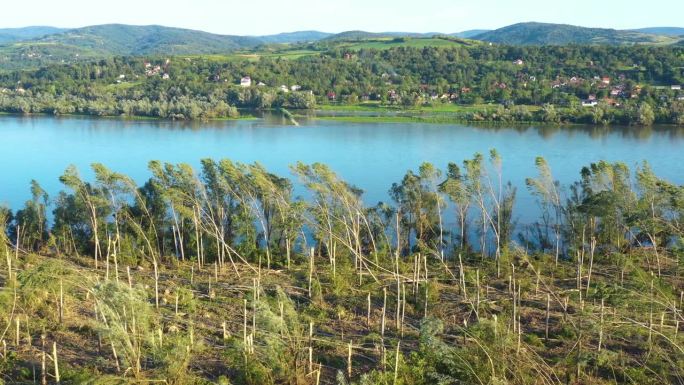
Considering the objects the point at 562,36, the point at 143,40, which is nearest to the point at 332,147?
the point at 562,36

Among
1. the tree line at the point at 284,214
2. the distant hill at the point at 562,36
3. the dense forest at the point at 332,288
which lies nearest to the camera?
the dense forest at the point at 332,288

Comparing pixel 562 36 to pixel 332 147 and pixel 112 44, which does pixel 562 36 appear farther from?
pixel 332 147

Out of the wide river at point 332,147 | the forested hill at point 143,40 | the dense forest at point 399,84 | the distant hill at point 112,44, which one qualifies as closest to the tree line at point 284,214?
the wide river at point 332,147

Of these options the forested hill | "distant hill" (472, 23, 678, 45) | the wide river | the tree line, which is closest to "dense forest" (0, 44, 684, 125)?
the wide river

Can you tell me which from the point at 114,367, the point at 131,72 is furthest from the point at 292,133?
the point at 131,72

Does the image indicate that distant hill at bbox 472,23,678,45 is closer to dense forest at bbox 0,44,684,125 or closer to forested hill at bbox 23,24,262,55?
dense forest at bbox 0,44,684,125

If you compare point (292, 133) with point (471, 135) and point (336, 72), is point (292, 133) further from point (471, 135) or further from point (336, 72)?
point (336, 72)

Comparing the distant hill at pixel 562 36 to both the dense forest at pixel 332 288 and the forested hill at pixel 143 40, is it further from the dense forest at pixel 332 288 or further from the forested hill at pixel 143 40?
the dense forest at pixel 332 288
